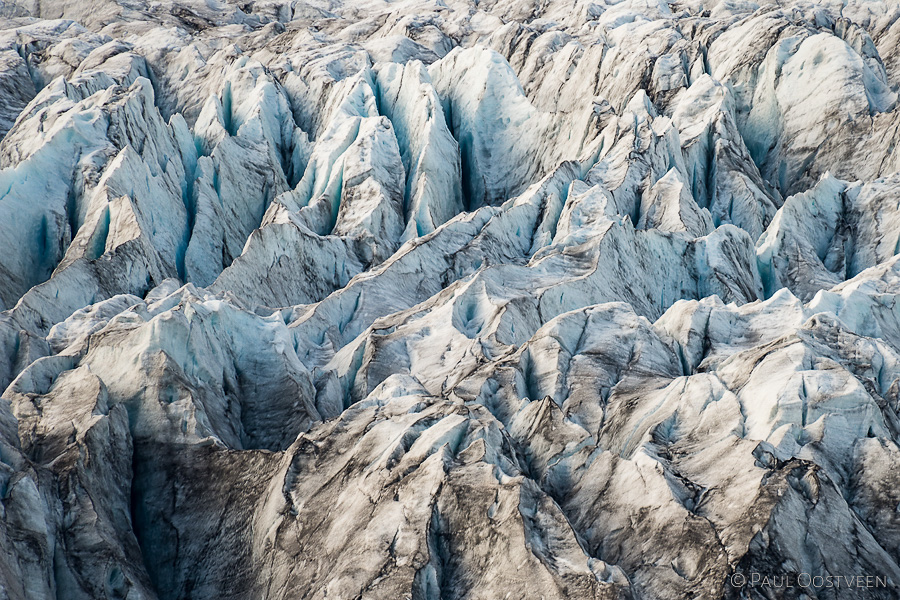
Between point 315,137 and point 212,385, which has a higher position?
point 212,385

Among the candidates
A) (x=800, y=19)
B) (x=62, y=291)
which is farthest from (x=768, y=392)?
(x=800, y=19)

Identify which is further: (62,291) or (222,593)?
(62,291)

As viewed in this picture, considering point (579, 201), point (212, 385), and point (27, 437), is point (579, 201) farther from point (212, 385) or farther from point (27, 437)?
point (27, 437)
